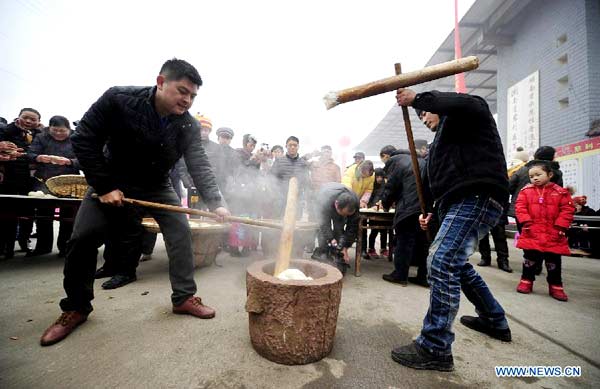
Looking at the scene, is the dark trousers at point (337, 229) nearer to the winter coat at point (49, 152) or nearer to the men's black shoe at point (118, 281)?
the men's black shoe at point (118, 281)

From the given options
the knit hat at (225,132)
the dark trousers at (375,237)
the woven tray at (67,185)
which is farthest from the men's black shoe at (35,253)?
the dark trousers at (375,237)

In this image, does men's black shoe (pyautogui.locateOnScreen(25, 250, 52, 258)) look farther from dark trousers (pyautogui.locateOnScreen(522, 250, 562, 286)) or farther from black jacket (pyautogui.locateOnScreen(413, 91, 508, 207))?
dark trousers (pyautogui.locateOnScreen(522, 250, 562, 286))

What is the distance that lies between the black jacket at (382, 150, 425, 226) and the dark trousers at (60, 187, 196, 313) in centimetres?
298

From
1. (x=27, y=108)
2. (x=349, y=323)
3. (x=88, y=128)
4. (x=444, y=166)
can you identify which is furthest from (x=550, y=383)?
(x=27, y=108)

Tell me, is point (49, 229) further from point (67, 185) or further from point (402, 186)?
point (402, 186)

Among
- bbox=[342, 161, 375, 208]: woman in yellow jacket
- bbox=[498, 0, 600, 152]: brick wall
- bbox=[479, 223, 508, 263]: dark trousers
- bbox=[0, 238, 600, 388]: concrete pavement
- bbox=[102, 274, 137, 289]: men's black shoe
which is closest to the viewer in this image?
bbox=[0, 238, 600, 388]: concrete pavement

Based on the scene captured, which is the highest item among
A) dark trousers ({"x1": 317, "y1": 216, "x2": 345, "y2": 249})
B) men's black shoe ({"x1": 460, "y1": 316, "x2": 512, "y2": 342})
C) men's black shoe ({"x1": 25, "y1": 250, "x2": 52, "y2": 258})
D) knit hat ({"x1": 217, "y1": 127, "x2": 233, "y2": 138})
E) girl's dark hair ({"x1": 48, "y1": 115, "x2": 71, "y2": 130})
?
knit hat ({"x1": 217, "y1": 127, "x2": 233, "y2": 138})

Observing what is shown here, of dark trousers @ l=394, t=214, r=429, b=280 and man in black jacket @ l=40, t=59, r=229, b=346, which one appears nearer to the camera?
man in black jacket @ l=40, t=59, r=229, b=346

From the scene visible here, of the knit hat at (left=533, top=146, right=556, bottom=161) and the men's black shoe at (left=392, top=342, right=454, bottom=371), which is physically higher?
the knit hat at (left=533, top=146, right=556, bottom=161)

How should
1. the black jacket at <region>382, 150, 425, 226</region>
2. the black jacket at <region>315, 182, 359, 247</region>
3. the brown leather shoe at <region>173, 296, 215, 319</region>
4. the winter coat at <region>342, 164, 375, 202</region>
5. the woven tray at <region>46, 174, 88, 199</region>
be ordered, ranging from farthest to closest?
1. the winter coat at <region>342, 164, 375, 202</region>
2. the black jacket at <region>315, 182, 359, 247</region>
3. the woven tray at <region>46, 174, 88, 199</region>
4. the black jacket at <region>382, 150, 425, 226</region>
5. the brown leather shoe at <region>173, 296, 215, 319</region>

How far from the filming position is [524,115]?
A: 34.4 ft

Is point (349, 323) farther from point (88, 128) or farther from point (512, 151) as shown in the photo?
point (512, 151)

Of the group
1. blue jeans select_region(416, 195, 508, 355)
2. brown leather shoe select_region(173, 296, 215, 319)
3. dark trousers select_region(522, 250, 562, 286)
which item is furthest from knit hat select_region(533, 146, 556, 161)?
brown leather shoe select_region(173, 296, 215, 319)

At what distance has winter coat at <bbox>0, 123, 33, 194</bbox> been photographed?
Result: 4.91 m
